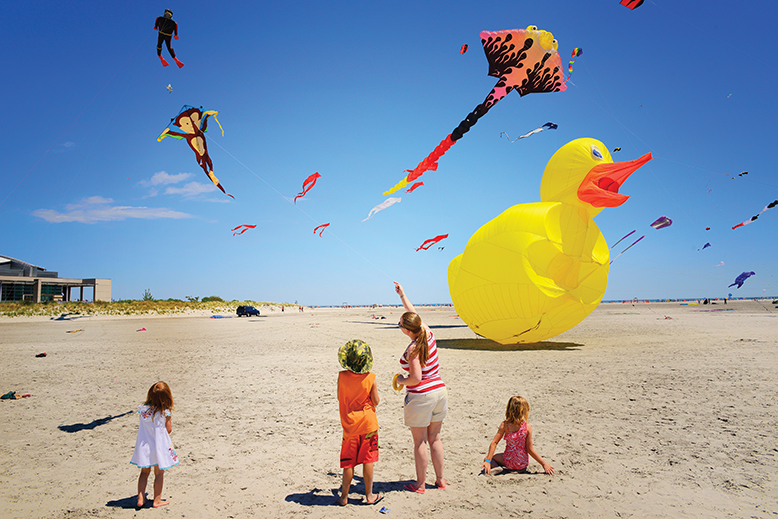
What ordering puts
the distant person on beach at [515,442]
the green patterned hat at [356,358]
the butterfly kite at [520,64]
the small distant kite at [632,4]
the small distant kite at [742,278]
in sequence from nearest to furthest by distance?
the green patterned hat at [356,358], the distant person on beach at [515,442], the small distant kite at [632,4], the butterfly kite at [520,64], the small distant kite at [742,278]

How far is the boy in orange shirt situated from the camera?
355 centimetres

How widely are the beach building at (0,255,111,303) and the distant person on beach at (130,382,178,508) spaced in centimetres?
5328

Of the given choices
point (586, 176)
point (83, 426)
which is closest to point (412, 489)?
point (83, 426)

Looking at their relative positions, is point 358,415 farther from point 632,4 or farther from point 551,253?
point 551,253

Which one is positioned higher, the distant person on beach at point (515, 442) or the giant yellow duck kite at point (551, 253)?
the giant yellow duck kite at point (551, 253)

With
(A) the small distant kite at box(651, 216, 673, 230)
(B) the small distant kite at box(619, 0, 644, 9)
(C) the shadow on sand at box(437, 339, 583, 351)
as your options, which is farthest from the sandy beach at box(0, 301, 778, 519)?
(B) the small distant kite at box(619, 0, 644, 9)

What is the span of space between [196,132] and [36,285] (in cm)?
5264

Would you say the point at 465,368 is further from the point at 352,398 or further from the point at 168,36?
the point at 168,36

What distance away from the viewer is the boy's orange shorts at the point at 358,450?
139 inches

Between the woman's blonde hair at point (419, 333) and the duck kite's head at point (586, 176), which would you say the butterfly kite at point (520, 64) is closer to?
the duck kite's head at point (586, 176)

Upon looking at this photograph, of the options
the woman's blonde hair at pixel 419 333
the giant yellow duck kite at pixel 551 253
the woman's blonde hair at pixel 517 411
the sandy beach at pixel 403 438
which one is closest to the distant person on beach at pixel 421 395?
the woman's blonde hair at pixel 419 333

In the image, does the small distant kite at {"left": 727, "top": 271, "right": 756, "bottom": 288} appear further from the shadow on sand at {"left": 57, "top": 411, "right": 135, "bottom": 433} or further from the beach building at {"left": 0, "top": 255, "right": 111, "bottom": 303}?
the beach building at {"left": 0, "top": 255, "right": 111, "bottom": 303}

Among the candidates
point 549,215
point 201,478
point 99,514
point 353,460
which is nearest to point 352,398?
point 353,460

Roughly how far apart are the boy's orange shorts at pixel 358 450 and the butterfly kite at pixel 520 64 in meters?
4.70
